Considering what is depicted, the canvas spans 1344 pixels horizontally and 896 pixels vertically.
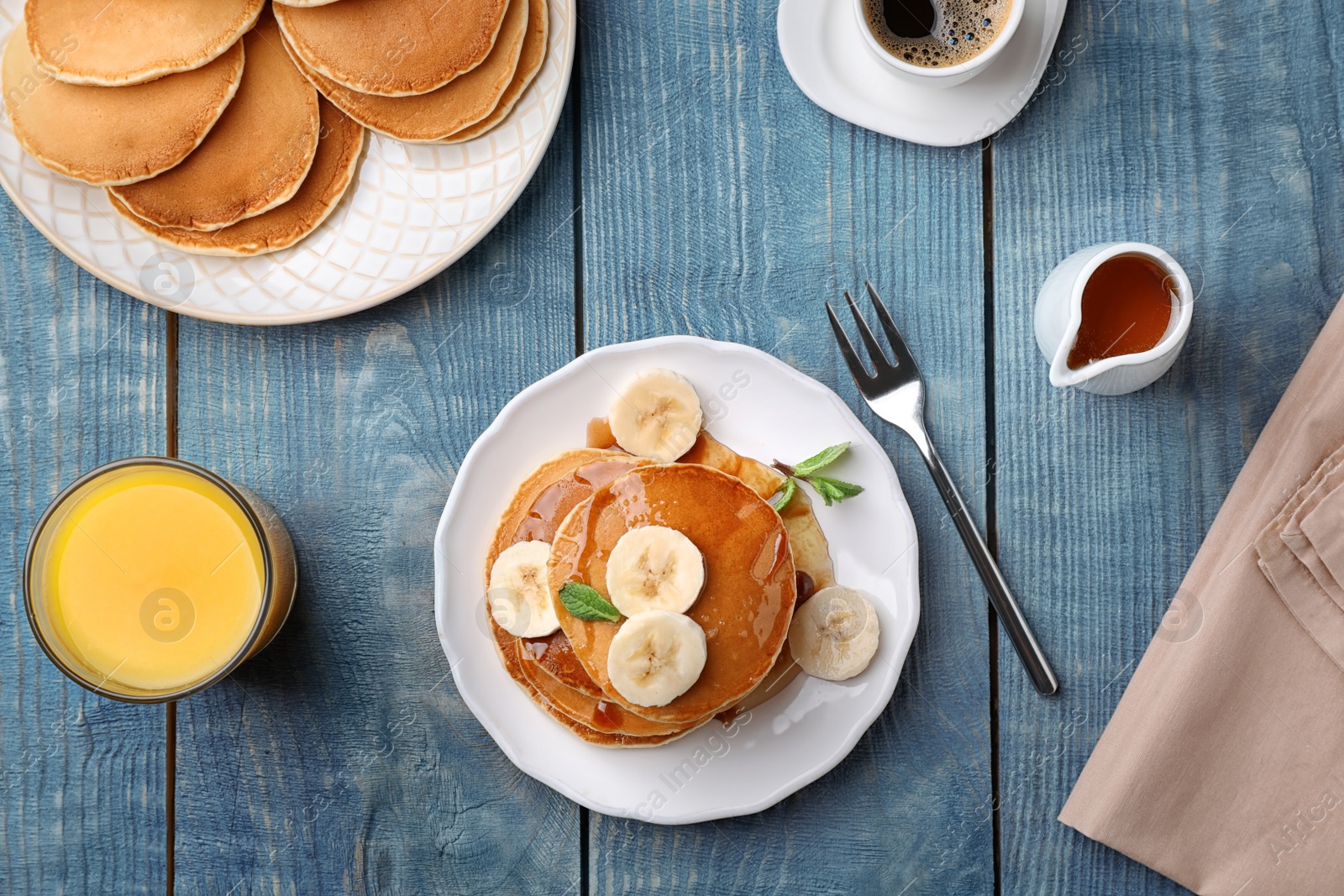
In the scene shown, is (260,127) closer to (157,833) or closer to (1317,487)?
(157,833)

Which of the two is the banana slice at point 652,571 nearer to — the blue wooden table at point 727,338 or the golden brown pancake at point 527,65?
the blue wooden table at point 727,338

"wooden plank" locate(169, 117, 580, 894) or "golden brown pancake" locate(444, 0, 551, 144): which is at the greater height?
"golden brown pancake" locate(444, 0, 551, 144)

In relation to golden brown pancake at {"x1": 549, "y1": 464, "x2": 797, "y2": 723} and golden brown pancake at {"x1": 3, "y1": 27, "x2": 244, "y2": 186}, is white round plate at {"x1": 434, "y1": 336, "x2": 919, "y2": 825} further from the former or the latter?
golden brown pancake at {"x1": 3, "y1": 27, "x2": 244, "y2": 186}

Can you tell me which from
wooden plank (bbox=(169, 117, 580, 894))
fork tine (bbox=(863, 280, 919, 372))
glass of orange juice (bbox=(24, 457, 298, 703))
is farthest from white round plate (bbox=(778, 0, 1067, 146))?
glass of orange juice (bbox=(24, 457, 298, 703))

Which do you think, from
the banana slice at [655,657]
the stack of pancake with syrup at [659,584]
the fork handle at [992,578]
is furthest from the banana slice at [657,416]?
the fork handle at [992,578]

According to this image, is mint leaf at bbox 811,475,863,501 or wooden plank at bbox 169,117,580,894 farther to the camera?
wooden plank at bbox 169,117,580,894

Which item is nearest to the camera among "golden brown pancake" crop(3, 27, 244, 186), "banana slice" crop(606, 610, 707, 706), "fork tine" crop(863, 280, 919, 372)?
"banana slice" crop(606, 610, 707, 706)

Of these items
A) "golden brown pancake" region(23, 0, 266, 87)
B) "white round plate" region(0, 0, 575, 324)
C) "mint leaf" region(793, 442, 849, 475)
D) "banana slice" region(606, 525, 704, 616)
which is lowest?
"banana slice" region(606, 525, 704, 616)

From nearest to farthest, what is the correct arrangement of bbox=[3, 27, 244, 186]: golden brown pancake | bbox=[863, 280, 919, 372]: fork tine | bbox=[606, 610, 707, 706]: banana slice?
bbox=[606, 610, 707, 706]: banana slice < bbox=[3, 27, 244, 186]: golden brown pancake < bbox=[863, 280, 919, 372]: fork tine
